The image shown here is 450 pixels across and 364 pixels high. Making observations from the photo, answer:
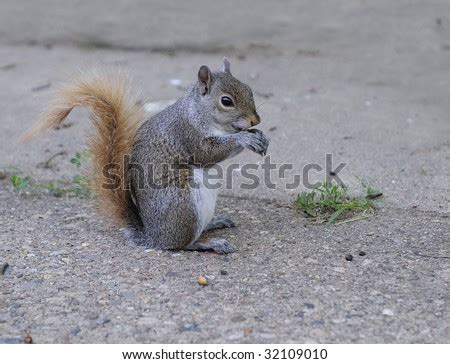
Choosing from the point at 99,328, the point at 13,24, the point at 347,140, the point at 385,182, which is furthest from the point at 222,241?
the point at 13,24

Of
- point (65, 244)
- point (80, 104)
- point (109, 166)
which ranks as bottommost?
point (65, 244)

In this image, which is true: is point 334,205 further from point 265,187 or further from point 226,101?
point 226,101

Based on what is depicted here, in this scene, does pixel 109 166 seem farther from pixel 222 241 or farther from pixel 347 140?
pixel 347 140

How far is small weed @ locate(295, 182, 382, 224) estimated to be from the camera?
287cm

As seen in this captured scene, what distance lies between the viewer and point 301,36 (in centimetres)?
533

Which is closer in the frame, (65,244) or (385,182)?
(65,244)

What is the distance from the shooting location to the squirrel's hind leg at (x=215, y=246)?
2.62 meters

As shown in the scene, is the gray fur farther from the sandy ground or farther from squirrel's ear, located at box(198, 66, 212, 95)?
the sandy ground

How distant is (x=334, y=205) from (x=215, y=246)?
0.58 meters

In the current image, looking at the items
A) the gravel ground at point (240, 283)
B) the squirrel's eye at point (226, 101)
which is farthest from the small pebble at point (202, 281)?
the squirrel's eye at point (226, 101)

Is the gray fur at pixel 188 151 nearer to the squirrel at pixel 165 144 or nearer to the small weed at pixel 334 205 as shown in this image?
the squirrel at pixel 165 144

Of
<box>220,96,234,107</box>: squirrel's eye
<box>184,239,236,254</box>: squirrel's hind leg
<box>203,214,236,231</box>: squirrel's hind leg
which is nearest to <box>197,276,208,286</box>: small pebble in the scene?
<box>184,239,236,254</box>: squirrel's hind leg
